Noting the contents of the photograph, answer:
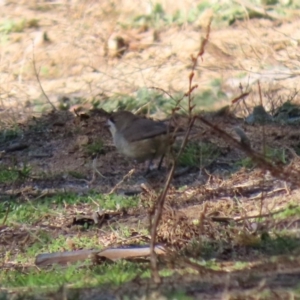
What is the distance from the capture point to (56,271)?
5523 mm

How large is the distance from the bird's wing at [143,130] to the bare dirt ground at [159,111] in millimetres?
386

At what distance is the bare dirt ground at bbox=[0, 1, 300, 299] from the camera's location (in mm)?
5617

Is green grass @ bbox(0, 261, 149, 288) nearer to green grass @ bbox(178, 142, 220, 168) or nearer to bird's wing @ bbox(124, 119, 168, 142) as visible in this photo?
bird's wing @ bbox(124, 119, 168, 142)

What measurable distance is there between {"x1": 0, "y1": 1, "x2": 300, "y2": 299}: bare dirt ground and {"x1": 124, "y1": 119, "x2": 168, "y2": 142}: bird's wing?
39cm

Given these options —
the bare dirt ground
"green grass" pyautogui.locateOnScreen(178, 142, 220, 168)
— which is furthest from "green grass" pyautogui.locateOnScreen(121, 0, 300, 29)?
"green grass" pyautogui.locateOnScreen(178, 142, 220, 168)

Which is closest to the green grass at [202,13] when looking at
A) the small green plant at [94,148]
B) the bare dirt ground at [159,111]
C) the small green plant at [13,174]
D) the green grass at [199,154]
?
the bare dirt ground at [159,111]

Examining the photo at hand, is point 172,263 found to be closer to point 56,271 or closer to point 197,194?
point 56,271

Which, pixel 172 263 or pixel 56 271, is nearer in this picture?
pixel 172 263

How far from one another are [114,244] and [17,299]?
5.78 feet

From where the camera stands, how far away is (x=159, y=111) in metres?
11.7

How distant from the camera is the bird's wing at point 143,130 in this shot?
8031 millimetres

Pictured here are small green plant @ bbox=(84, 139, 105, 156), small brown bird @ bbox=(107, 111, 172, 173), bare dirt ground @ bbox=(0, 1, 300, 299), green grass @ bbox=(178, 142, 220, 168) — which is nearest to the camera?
bare dirt ground @ bbox=(0, 1, 300, 299)

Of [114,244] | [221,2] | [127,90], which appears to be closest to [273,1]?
[221,2]

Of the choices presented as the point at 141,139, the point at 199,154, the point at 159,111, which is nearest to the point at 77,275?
the point at 141,139
